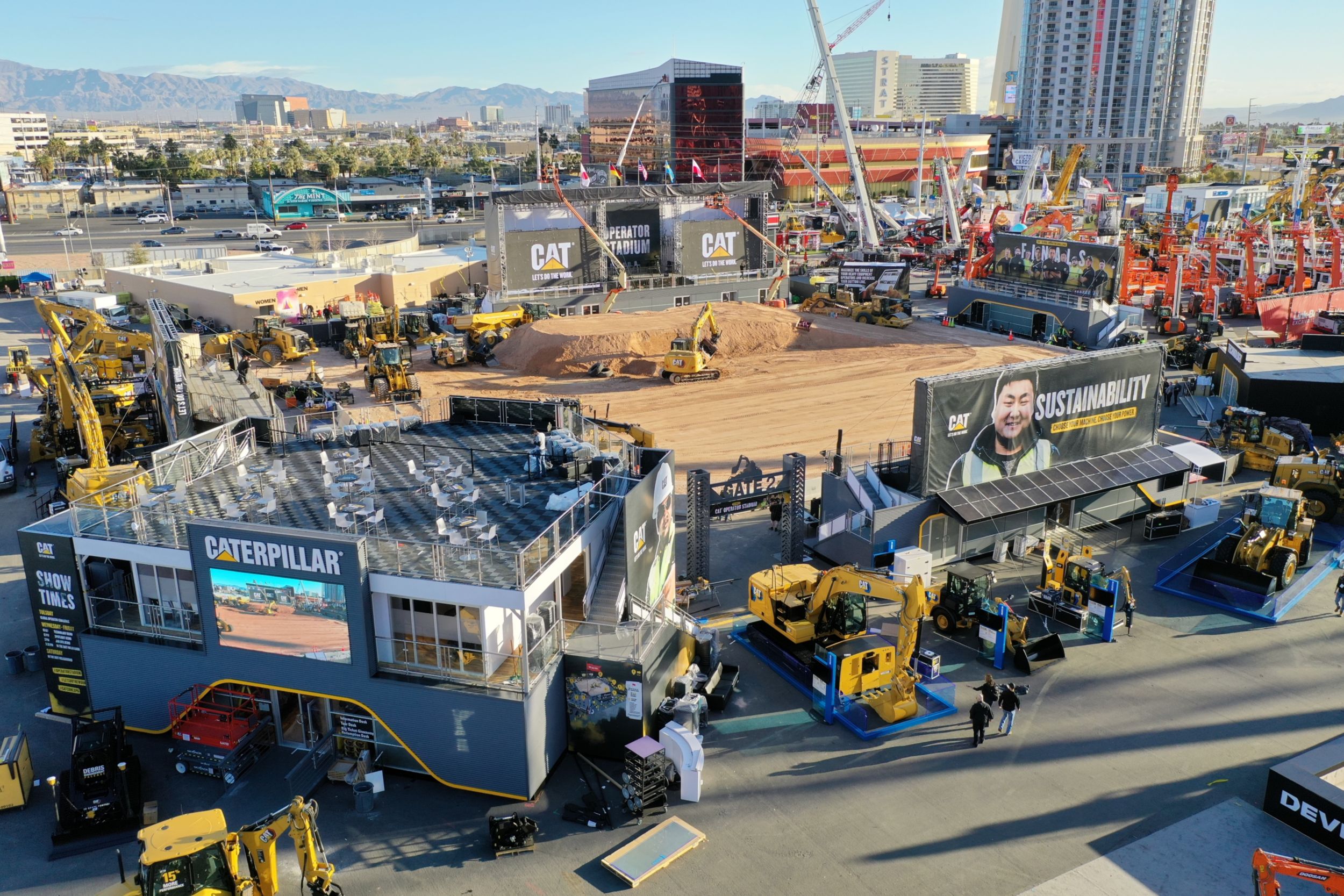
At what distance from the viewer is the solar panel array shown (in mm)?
25219

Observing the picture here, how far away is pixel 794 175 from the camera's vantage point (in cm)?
13888

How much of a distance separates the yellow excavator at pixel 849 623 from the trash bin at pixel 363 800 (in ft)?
28.6

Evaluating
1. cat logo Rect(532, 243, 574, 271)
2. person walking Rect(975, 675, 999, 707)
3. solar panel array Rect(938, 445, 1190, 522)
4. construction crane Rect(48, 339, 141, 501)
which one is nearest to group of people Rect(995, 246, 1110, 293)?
cat logo Rect(532, 243, 574, 271)

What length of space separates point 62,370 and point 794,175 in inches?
4628

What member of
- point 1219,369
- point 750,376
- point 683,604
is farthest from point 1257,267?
point 683,604

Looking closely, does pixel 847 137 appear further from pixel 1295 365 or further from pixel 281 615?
pixel 281 615

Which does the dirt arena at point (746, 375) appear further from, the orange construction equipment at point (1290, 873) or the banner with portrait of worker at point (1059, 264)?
the orange construction equipment at point (1290, 873)

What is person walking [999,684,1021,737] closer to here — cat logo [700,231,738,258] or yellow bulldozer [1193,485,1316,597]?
yellow bulldozer [1193,485,1316,597]

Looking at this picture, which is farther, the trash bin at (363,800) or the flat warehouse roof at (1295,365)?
the flat warehouse roof at (1295,365)

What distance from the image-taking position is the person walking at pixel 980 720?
60.1 feet

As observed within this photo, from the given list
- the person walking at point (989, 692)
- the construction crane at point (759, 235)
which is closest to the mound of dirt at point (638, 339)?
the construction crane at point (759, 235)

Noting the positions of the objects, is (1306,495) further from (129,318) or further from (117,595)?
(129,318)

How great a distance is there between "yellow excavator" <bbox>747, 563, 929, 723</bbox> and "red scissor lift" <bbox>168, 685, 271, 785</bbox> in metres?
10.4

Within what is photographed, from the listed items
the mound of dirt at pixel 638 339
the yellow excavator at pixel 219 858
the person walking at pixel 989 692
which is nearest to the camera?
the yellow excavator at pixel 219 858
